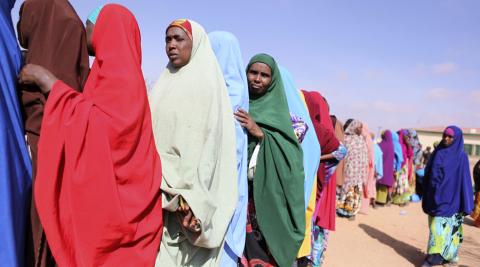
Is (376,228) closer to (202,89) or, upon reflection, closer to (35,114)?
(202,89)

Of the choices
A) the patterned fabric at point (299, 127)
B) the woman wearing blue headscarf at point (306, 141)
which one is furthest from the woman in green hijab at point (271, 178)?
the woman wearing blue headscarf at point (306, 141)

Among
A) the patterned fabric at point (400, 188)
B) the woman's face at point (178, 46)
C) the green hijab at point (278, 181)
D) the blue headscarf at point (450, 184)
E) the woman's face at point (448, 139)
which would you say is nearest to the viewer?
the woman's face at point (178, 46)

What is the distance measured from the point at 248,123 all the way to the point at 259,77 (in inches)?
19.3

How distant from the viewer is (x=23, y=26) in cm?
168

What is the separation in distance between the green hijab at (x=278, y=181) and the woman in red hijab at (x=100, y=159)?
1040 mm

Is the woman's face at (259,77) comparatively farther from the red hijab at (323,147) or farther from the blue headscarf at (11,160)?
the blue headscarf at (11,160)

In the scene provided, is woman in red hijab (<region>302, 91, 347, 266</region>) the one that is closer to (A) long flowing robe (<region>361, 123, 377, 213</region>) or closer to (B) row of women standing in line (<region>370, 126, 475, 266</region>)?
(B) row of women standing in line (<region>370, 126, 475, 266</region>)

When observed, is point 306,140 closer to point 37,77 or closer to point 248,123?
point 248,123

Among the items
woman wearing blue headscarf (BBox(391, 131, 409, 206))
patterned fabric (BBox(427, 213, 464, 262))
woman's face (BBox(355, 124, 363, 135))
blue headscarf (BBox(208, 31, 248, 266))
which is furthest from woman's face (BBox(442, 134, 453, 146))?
woman wearing blue headscarf (BBox(391, 131, 409, 206))

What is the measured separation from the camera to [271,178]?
2559 millimetres

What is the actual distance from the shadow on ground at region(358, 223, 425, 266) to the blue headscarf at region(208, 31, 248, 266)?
4815 millimetres

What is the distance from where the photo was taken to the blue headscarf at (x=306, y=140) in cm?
309

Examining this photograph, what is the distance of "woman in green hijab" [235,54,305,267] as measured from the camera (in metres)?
2.57

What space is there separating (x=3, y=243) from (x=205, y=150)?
962 mm
